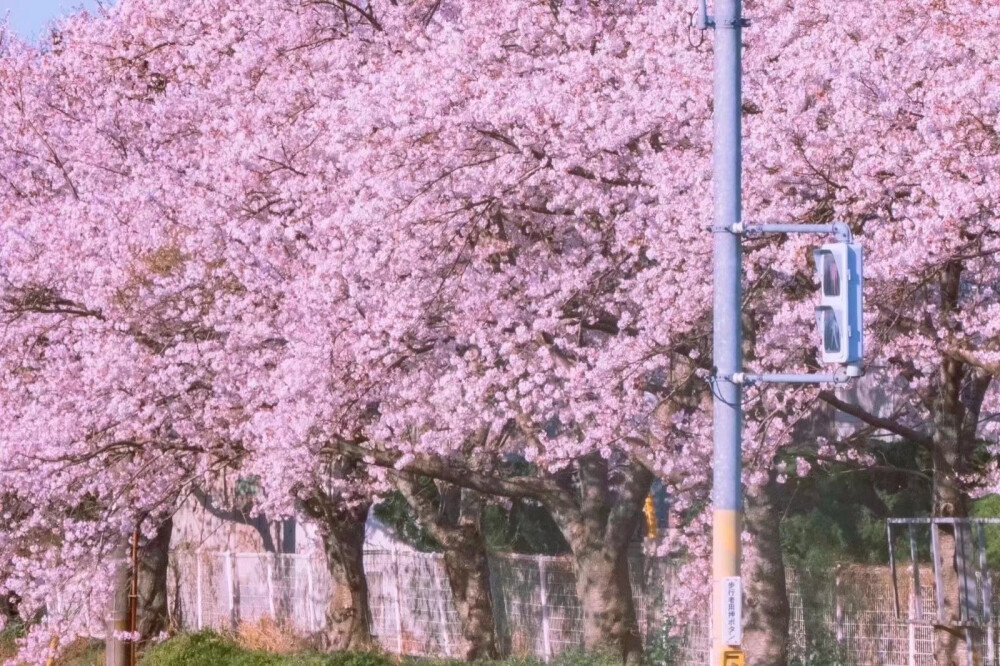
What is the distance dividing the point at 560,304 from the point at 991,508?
9.35 meters

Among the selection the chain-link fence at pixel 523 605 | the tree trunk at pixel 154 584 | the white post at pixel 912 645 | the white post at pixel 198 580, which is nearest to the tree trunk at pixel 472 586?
the chain-link fence at pixel 523 605

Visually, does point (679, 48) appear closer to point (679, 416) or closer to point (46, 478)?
point (679, 416)

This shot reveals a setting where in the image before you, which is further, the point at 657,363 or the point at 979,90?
the point at 657,363

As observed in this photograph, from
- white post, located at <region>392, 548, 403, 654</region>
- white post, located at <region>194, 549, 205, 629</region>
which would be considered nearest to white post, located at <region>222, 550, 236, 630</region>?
white post, located at <region>194, 549, 205, 629</region>

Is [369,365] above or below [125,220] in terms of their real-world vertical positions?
below

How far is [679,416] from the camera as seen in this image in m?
16.1

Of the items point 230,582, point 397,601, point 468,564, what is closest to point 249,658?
point 468,564

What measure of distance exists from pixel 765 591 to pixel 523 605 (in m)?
7.97

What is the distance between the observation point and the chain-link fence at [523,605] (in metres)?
19.3

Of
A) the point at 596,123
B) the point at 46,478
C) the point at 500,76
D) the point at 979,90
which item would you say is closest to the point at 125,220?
the point at 46,478

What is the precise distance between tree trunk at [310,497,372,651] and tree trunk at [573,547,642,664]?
542 centimetres

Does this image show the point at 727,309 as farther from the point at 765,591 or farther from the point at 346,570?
the point at 346,570

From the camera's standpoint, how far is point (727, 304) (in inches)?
373

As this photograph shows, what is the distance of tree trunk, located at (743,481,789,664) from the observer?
1603cm
